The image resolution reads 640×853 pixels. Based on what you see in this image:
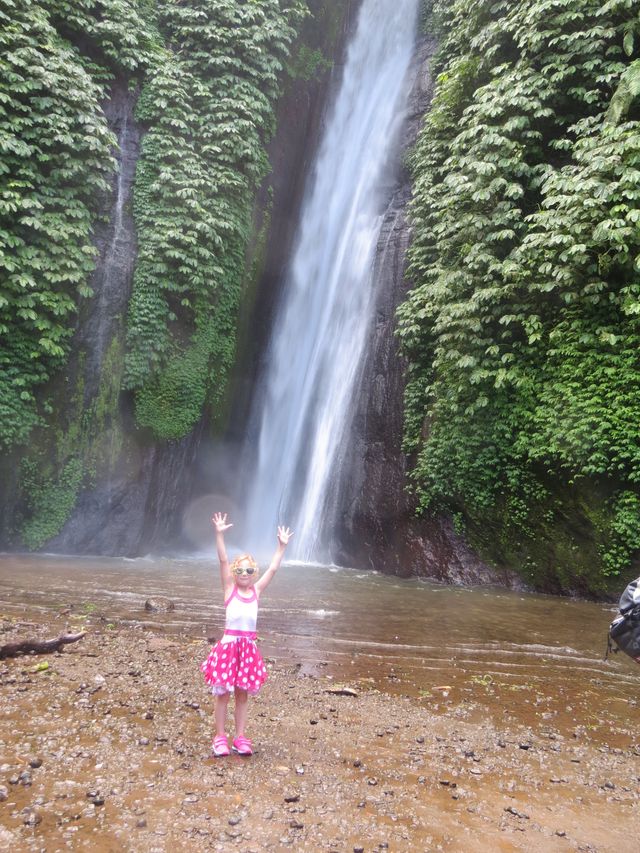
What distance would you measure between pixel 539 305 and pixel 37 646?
886 centimetres

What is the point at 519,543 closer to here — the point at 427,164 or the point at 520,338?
the point at 520,338

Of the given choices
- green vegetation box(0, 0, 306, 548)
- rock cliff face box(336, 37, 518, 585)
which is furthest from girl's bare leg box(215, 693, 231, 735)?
green vegetation box(0, 0, 306, 548)

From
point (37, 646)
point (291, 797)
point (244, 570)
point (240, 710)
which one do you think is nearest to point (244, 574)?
point (244, 570)

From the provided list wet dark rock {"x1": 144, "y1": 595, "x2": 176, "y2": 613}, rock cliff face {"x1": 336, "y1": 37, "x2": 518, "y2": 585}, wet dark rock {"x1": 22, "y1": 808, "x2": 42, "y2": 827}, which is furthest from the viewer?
rock cliff face {"x1": 336, "y1": 37, "x2": 518, "y2": 585}

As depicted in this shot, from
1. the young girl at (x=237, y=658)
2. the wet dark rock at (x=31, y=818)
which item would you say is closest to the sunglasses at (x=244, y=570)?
the young girl at (x=237, y=658)

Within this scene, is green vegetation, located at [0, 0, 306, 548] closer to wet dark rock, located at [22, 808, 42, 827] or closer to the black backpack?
wet dark rock, located at [22, 808, 42, 827]

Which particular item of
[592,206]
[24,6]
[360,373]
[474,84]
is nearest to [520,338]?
[592,206]

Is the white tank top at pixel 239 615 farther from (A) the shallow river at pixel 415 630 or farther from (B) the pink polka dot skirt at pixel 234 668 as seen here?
(A) the shallow river at pixel 415 630

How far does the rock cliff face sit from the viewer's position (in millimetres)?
11406

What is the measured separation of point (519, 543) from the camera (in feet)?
33.7

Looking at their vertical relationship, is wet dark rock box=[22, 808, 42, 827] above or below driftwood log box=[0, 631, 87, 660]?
below

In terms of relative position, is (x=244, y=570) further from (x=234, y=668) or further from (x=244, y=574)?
(x=234, y=668)

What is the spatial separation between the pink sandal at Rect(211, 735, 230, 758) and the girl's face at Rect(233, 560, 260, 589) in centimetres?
82

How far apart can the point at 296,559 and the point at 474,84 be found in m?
11.1
